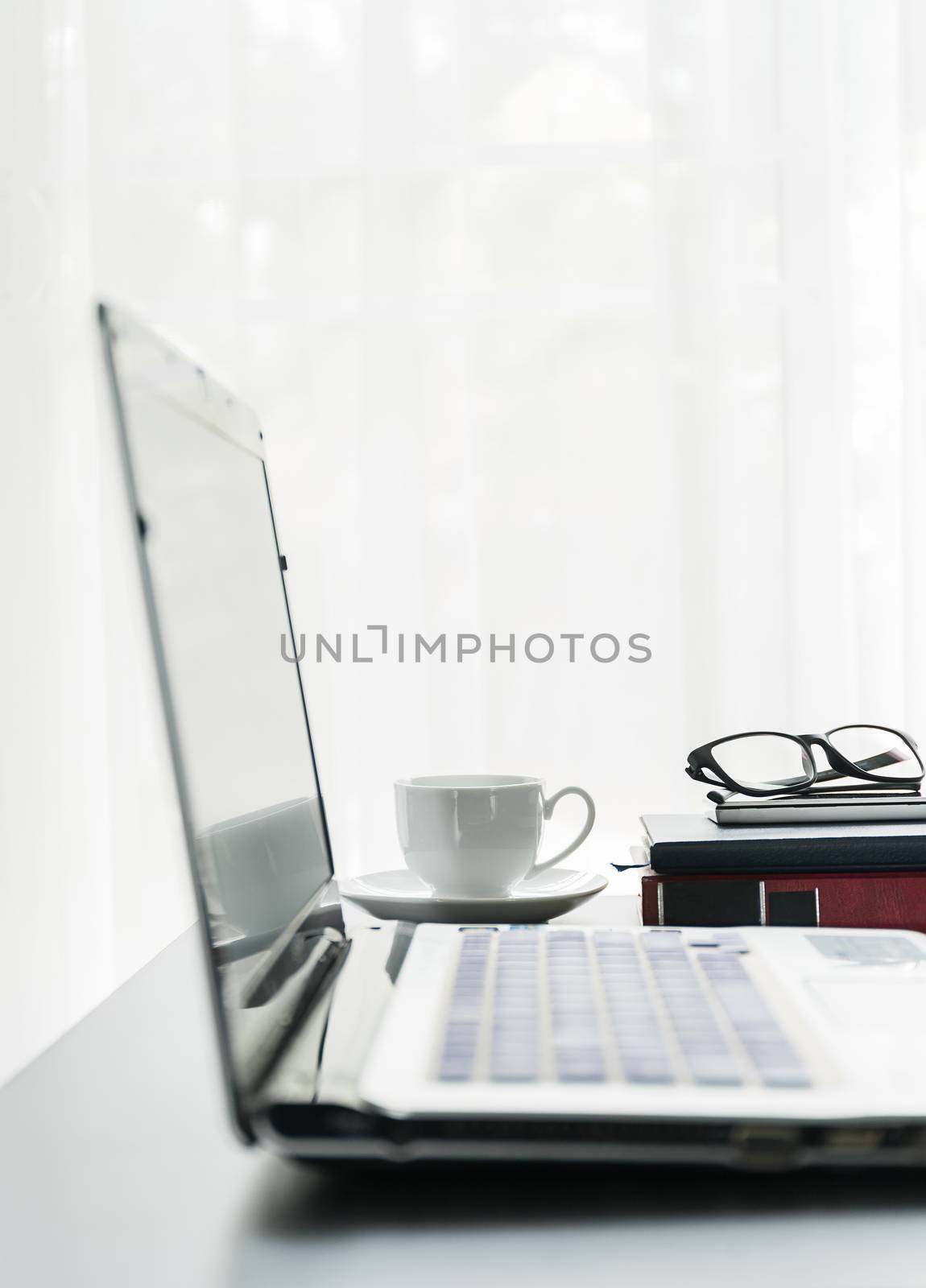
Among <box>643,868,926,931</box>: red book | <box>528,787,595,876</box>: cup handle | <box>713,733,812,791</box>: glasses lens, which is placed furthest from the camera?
<box>713,733,812,791</box>: glasses lens

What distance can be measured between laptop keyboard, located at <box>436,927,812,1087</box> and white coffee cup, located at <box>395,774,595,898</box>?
160mm

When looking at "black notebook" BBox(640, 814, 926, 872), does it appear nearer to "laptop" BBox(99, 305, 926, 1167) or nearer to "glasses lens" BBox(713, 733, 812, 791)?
"laptop" BBox(99, 305, 926, 1167)

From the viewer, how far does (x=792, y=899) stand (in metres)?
0.65

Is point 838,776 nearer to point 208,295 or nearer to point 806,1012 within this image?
point 806,1012

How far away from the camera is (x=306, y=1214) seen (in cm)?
33

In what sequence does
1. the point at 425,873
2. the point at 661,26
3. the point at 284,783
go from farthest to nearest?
the point at 661,26 → the point at 425,873 → the point at 284,783

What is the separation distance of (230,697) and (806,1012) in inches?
10.2

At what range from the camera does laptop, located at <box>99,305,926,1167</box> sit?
31 centimetres

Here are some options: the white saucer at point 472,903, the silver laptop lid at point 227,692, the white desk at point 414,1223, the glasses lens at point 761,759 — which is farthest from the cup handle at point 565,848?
the glasses lens at point 761,759

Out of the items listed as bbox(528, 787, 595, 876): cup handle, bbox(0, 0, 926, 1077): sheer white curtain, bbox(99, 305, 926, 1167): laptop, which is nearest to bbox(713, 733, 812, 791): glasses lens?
bbox(0, 0, 926, 1077): sheer white curtain

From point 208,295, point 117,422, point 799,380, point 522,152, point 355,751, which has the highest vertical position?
point 522,152

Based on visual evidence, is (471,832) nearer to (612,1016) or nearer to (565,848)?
(565,848)

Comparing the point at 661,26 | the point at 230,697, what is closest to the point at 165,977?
the point at 230,697

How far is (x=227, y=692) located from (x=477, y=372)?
46.4 inches
